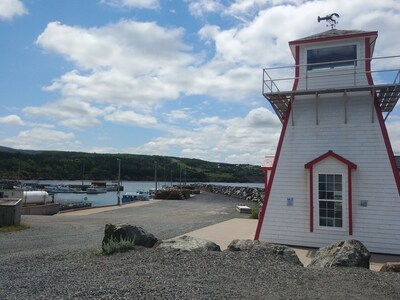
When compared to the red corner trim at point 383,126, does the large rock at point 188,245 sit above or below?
below

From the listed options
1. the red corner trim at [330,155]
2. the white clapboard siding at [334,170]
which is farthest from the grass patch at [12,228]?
the red corner trim at [330,155]

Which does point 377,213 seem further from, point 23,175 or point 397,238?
Answer: point 23,175

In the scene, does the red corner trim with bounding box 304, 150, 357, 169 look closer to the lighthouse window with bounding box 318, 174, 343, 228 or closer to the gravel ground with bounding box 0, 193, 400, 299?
the lighthouse window with bounding box 318, 174, 343, 228

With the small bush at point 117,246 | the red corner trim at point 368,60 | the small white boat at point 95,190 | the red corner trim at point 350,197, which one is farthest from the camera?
the small white boat at point 95,190

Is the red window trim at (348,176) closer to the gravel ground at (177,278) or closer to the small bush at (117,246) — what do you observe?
the gravel ground at (177,278)

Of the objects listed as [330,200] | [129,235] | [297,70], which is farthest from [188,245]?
[297,70]

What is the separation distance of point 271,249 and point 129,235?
3.98 m

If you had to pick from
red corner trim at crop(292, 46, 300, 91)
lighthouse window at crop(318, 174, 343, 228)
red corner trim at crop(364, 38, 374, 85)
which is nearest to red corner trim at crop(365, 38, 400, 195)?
red corner trim at crop(364, 38, 374, 85)

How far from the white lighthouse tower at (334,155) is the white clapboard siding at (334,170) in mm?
30

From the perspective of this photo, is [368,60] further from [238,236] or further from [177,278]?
[177,278]

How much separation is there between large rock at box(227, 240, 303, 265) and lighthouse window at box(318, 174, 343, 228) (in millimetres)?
4028

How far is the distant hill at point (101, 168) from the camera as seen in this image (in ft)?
495

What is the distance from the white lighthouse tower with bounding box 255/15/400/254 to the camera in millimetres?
12367

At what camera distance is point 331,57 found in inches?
551
